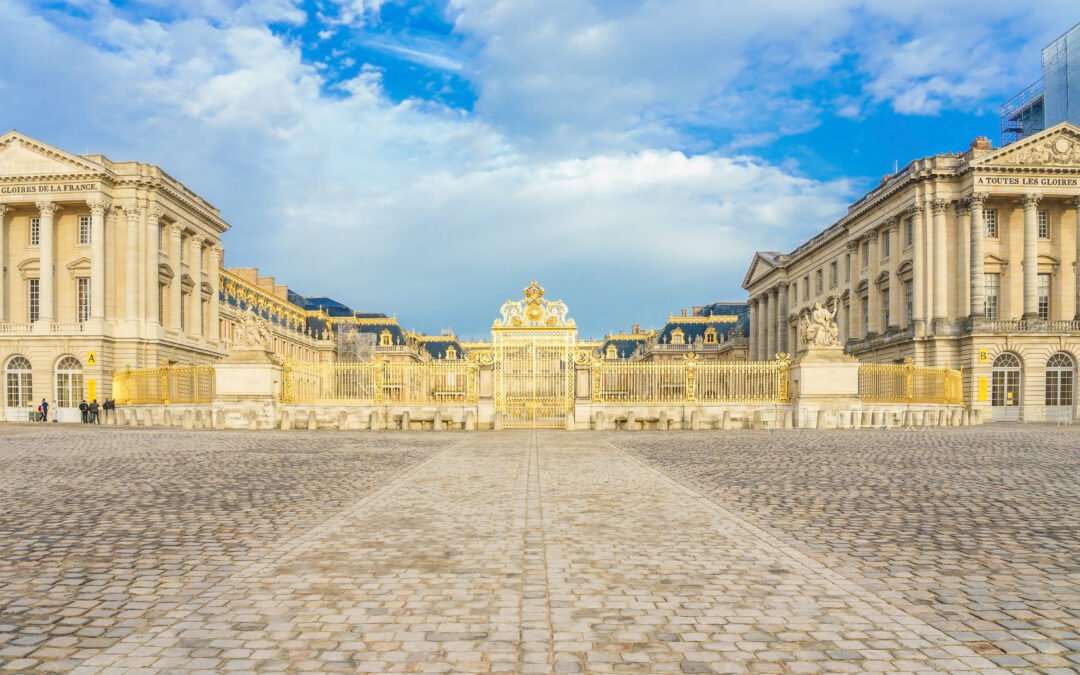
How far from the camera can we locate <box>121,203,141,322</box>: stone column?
4762 centimetres

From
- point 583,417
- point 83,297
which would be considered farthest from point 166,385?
point 83,297

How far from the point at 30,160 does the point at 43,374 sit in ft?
41.2

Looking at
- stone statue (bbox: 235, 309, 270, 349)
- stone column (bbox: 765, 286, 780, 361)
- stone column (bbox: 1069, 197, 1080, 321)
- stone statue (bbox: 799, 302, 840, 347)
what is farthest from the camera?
stone column (bbox: 765, 286, 780, 361)

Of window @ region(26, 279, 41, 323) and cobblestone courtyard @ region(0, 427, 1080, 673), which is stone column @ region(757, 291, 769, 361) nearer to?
window @ region(26, 279, 41, 323)

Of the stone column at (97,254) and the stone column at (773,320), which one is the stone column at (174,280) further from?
the stone column at (773,320)

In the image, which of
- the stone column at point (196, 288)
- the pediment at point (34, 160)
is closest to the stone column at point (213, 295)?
the stone column at point (196, 288)

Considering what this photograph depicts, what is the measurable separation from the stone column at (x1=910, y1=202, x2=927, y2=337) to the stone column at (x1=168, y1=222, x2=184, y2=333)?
44769 mm

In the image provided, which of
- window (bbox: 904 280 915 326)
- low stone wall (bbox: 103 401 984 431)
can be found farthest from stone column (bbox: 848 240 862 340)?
low stone wall (bbox: 103 401 984 431)

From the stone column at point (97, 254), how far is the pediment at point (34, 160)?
6.45ft

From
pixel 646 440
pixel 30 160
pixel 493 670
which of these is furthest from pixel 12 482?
pixel 30 160

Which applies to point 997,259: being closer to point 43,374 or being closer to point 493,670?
point 493,670

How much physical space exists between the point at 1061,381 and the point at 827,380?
84.1ft

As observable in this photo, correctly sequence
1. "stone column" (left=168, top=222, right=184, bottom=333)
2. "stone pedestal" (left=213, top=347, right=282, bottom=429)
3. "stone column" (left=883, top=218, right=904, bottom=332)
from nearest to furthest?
"stone pedestal" (left=213, top=347, right=282, bottom=429), "stone column" (left=168, top=222, right=184, bottom=333), "stone column" (left=883, top=218, right=904, bottom=332)

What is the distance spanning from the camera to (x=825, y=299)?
66.2 m
